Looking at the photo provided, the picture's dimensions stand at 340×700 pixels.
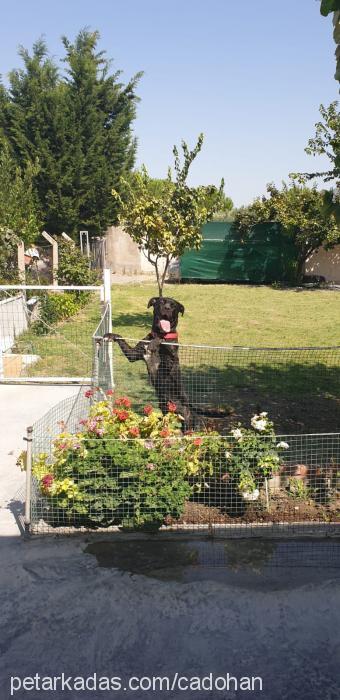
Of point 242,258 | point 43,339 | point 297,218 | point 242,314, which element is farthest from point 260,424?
point 242,258

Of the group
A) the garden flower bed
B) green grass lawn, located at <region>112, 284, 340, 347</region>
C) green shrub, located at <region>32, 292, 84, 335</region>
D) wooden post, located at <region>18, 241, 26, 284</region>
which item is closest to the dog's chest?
the garden flower bed

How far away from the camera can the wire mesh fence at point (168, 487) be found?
14.9ft

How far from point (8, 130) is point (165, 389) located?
21122mm

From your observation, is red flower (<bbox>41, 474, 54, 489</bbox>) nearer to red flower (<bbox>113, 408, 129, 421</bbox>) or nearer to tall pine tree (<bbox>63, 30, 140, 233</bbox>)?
red flower (<bbox>113, 408, 129, 421</bbox>)

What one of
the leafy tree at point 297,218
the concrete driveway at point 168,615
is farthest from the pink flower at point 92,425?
the leafy tree at point 297,218

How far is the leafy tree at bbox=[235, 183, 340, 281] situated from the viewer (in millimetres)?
22453

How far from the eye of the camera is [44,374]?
1006cm

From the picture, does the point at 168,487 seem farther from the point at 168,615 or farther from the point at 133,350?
the point at 133,350

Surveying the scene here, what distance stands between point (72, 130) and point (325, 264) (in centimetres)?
1158

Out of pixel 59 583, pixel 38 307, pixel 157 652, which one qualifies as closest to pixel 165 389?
pixel 59 583

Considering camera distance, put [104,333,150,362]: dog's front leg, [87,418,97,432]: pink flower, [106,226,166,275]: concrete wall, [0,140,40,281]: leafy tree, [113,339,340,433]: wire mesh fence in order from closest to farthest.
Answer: [87,418,97,432]: pink flower < [104,333,150,362]: dog's front leg < [113,339,340,433]: wire mesh fence < [0,140,40,281]: leafy tree < [106,226,166,275]: concrete wall

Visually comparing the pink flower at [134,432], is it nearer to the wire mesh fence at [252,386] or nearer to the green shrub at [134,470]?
the green shrub at [134,470]

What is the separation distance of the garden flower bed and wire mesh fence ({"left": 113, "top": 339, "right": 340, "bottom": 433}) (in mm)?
1675

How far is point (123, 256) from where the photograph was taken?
28.4 meters
